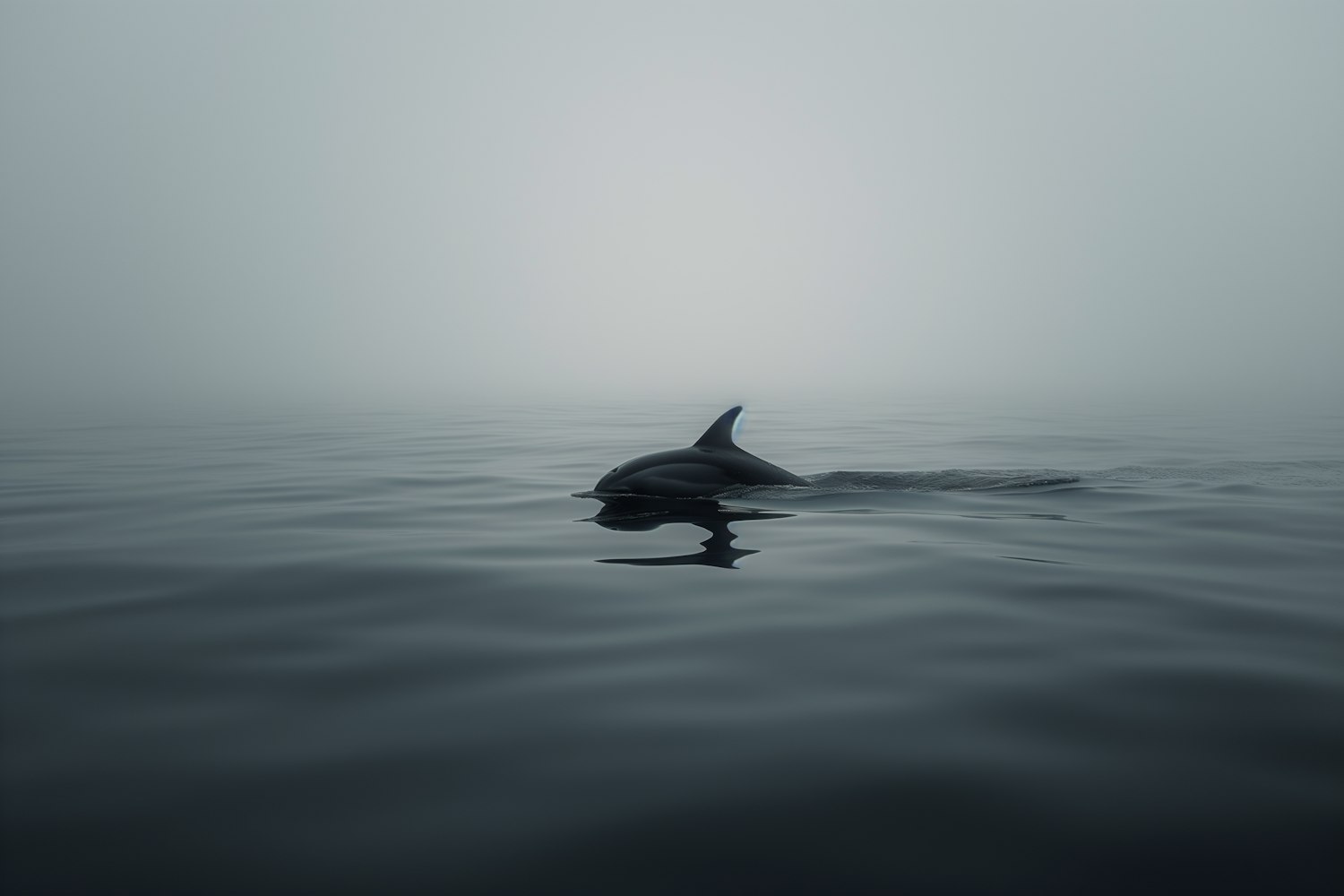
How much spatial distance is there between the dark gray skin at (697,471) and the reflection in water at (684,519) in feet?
0.41

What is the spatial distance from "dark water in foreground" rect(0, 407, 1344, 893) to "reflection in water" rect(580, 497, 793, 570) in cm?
12

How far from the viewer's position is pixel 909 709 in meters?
3.41

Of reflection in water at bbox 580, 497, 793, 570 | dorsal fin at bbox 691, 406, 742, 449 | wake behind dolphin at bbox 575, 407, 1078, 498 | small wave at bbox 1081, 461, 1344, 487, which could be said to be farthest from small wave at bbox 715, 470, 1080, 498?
small wave at bbox 1081, 461, 1344, 487

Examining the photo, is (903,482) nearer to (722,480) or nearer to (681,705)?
(722,480)

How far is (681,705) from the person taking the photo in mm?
3467

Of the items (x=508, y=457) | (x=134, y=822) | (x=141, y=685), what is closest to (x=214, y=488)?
(x=508, y=457)

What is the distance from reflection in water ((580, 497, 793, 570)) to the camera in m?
6.39

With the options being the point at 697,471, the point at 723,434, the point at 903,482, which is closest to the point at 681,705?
the point at 697,471

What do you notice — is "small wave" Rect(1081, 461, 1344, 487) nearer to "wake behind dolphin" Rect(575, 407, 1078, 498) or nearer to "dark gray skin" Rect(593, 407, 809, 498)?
"wake behind dolphin" Rect(575, 407, 1078, 498)

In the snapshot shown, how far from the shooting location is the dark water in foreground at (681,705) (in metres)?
2.35

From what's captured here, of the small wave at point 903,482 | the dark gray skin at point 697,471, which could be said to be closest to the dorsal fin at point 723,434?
the dark gray skin at point 697,471

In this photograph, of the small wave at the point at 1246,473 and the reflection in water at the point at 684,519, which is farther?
the small wave at the point at 1246,473

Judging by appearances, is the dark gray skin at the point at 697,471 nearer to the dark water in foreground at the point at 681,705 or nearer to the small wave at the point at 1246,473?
the dark water in foreground at the point at 681,705

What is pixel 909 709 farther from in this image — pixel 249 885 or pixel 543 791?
pixel 249 885
